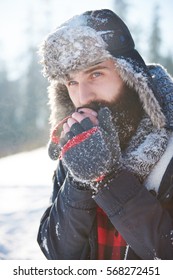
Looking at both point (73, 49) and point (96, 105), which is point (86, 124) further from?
point (73, 49)

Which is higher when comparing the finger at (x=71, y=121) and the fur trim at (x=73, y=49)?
the fur trim at (x=73, y=49)

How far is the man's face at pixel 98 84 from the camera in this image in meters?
1.84

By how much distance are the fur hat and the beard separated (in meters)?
0.08

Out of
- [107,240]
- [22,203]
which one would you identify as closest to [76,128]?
[107,240]

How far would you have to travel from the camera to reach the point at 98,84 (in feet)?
6.08

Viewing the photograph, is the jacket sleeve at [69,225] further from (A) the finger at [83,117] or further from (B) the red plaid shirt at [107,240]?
(A) the finger at [83,117]

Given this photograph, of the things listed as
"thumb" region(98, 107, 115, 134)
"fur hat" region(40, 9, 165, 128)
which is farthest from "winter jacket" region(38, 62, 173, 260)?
"thumb" region(98, 107, 115, 134)

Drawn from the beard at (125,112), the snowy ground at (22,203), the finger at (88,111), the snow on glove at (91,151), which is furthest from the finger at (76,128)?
the snowy ground at (22,203)

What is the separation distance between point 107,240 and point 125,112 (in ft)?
2.28

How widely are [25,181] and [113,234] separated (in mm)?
3540

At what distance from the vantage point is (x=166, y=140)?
5.49 feet

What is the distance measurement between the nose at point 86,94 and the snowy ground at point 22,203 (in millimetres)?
1376

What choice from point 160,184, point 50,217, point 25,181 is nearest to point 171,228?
point 160,184

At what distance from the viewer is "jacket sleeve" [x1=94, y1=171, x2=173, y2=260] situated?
1.41 m
